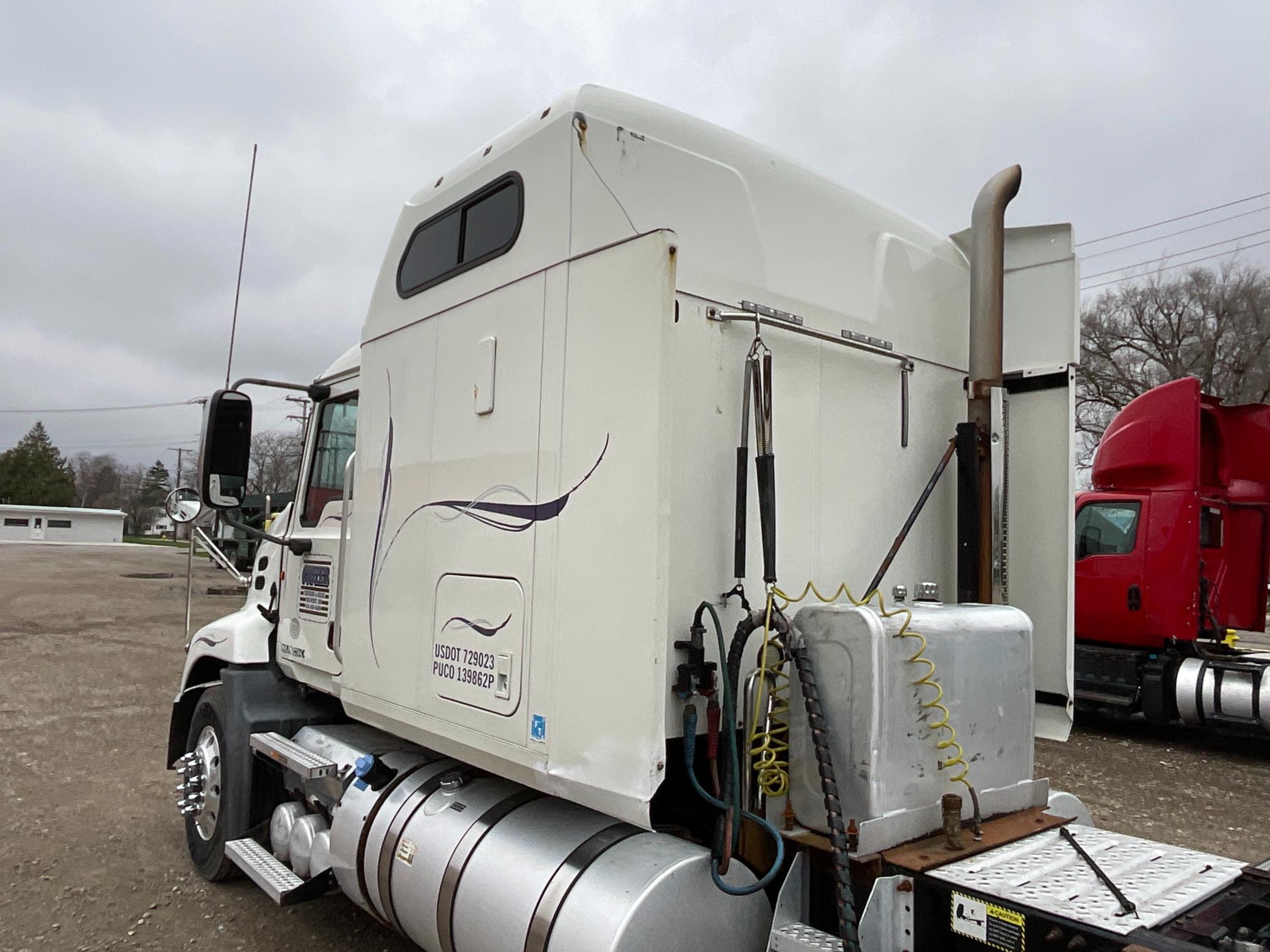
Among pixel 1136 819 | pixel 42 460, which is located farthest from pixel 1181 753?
pixel 42 460

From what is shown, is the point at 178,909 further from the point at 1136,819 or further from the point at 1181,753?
the point at 1181,753

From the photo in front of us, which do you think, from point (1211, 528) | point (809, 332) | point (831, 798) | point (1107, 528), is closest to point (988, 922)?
point (831, 798)

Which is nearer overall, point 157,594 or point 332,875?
point 332,875

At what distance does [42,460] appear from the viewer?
224ft

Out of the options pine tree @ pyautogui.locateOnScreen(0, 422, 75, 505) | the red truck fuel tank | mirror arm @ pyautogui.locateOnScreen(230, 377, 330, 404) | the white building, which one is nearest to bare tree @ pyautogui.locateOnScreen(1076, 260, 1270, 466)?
the red truck fuel tank

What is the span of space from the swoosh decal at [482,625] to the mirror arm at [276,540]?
1.61m

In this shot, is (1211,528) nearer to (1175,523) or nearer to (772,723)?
(1175,523)

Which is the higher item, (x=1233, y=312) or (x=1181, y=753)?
(x=1233, y=312)

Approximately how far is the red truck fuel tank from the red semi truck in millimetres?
Answer: 12

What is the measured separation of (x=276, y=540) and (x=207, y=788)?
4.54 ft

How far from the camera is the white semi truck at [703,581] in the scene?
229 centimetres

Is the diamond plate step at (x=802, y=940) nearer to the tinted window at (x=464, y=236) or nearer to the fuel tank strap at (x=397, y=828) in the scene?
the fuel tank strap at (x=397, y=828)

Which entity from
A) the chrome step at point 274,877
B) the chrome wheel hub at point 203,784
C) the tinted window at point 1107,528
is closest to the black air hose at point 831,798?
the chrome step at point 274,877

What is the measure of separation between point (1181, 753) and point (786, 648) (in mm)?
7980
